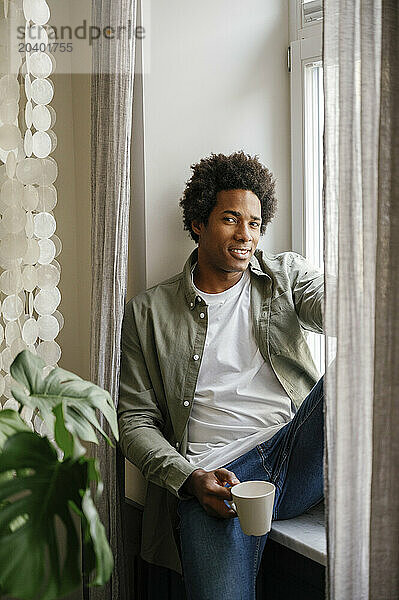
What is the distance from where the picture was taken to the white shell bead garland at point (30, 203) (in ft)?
6.21

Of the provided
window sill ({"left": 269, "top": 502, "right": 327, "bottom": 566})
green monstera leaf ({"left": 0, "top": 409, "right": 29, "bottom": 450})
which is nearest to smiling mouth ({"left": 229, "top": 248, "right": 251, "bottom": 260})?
window sill ({"left": 269, "top": 502, "right": 327, "bottom": 566})

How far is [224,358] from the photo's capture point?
80.1 inches

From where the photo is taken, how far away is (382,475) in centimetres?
121

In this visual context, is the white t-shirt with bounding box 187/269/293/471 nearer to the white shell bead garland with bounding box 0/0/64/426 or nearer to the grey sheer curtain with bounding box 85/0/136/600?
the grey sheer curtain with bounding box 85/0/136/600

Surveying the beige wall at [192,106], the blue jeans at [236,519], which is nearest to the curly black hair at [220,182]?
the beige wall at [192,106]

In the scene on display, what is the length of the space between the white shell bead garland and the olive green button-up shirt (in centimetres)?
22

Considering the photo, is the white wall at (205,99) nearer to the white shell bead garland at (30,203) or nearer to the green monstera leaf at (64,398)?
the white shell bead garland at (30,203)

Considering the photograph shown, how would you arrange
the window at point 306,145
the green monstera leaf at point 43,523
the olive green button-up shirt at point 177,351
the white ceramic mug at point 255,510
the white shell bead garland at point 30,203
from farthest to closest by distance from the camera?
the window at point 306,145 → the olive green button-up shirt at point 177,351 → the white shell bead garland at point 30,203 → the white ceramic mug at point 255,510 → the green monstera leaf at point 43,523

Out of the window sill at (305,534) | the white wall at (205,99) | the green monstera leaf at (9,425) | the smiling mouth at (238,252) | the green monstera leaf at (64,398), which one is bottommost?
the window sill at (305,534)

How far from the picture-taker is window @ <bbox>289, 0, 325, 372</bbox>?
7.73 ft

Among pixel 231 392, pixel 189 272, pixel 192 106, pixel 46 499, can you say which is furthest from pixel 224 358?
pixel 46 499

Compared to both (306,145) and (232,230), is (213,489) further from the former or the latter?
(306,145)

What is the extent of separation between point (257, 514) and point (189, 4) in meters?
1.44

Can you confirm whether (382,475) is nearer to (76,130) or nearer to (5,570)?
(5,570)
